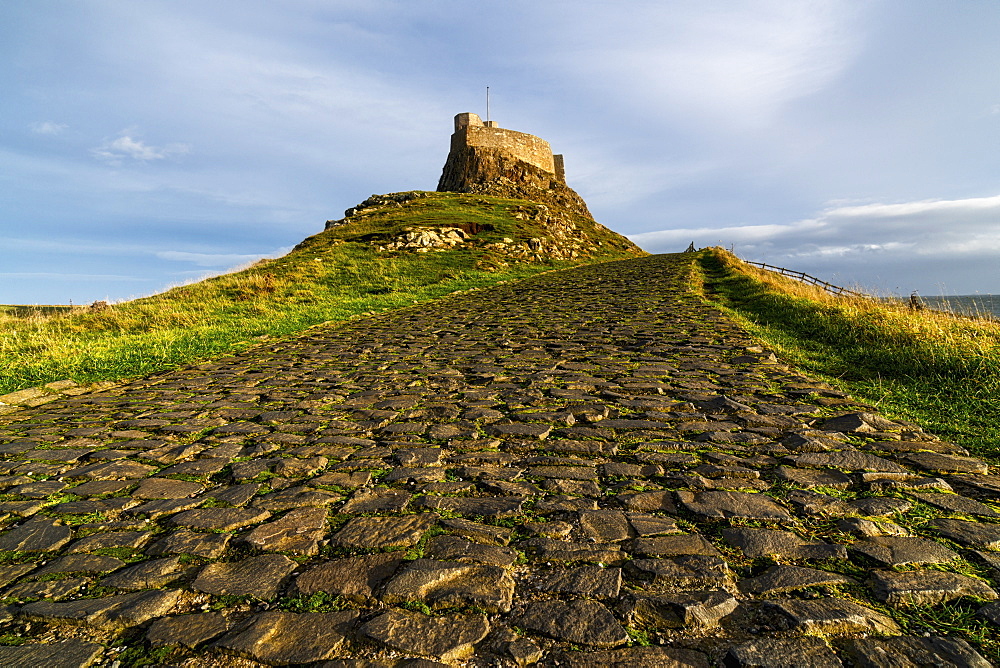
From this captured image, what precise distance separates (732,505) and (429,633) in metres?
1.91

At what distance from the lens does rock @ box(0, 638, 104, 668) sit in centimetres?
195

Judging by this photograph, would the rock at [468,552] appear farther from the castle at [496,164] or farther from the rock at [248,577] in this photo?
the castle at [496,164]

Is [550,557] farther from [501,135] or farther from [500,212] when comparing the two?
[501,135]

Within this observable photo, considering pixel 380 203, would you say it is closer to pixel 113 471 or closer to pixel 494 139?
pixel 494 139

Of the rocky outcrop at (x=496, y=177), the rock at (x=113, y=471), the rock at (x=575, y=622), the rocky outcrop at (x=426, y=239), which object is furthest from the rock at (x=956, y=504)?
the rocky outcrop at (x=496, y=177)

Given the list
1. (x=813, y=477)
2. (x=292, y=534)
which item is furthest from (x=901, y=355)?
(x=292, y=534)

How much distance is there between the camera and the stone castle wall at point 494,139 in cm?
5119

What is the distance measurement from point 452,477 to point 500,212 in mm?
33468

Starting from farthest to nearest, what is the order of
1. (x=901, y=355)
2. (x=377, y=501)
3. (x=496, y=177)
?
(x=496, y=177) < (x=901, y=355) < (x=377, y=501)

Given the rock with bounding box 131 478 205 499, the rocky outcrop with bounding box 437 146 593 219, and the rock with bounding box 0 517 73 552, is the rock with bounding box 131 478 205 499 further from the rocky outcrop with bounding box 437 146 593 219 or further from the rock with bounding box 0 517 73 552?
the rocky outcrop with bounding box 437 146 593 219

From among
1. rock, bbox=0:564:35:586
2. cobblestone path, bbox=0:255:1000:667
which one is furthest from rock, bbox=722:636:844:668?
rock, bbox=0:564:35:586

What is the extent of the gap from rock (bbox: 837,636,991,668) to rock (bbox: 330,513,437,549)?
6.29ft

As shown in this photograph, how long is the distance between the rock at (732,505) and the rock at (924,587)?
60 centimetres

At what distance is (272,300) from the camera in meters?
16.4
